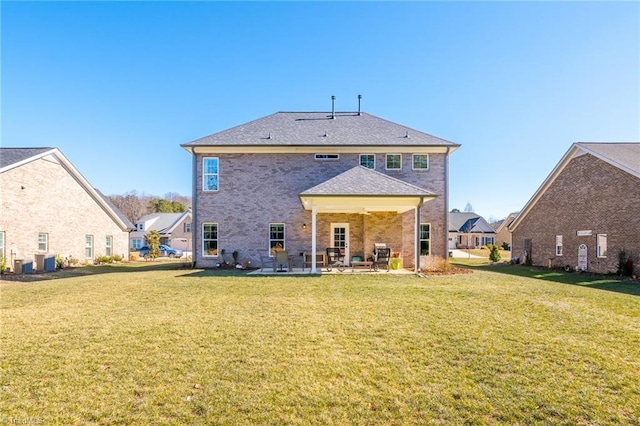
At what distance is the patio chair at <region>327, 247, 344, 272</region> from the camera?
14.5 metres

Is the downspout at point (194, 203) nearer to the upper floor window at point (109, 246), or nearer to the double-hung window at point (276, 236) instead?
the double-hung window at point (276, 236)

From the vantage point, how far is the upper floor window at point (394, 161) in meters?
17.3

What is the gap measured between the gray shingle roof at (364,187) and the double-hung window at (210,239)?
6.48m

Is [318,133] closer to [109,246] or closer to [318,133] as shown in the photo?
[318,133]

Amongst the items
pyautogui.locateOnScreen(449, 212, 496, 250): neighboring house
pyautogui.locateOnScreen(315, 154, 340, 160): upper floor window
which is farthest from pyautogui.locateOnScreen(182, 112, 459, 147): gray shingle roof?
pyautogui.locateOnScreen(449, 212, 496, 250): neighboring house

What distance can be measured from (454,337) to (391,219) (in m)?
11.8

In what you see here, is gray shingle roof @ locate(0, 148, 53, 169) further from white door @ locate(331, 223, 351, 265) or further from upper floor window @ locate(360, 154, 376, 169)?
upper floor window @ locate(360, 154, 376, 169)

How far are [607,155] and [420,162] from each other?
999cm

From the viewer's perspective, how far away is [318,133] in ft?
59.2

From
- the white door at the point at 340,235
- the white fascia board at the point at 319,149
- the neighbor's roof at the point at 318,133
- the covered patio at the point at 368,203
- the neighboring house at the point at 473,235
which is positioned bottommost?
the neighboring house at the point at 473,235

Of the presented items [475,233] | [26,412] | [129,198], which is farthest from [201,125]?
[129,198]

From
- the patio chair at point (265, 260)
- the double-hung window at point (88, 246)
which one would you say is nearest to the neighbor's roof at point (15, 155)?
the double-hung window at point (88, 246)

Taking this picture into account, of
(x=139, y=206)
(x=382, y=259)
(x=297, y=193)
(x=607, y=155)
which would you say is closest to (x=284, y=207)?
(x=297, y=193)

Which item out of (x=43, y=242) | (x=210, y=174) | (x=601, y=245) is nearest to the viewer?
(x=601, y=245)
